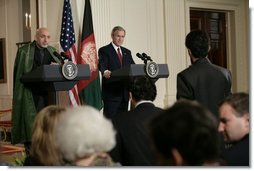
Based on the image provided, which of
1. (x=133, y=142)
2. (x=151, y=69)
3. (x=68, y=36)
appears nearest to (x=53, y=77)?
(x=151, y=69)

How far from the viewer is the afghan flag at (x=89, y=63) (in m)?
4.62

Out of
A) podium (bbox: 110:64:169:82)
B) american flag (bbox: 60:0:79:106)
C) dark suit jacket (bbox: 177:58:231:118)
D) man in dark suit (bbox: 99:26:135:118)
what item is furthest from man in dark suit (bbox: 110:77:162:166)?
american flag (bbox: 60:0:79:106)

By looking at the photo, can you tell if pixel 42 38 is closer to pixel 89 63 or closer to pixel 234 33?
pixel 89 63

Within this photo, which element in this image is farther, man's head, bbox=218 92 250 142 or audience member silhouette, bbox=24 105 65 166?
man's head, bbox=218 92 250 142

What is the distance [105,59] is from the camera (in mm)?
4402

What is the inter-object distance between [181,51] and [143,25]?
53 cm

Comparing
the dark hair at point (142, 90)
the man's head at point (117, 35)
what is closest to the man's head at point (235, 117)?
the dark hair at point (142, 90)

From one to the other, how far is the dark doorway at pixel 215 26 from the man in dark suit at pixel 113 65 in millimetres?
943

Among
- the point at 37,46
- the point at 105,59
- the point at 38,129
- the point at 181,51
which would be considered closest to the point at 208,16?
the point at 181,51

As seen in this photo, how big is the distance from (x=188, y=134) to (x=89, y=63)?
3637 millimetres

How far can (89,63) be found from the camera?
4703 mm

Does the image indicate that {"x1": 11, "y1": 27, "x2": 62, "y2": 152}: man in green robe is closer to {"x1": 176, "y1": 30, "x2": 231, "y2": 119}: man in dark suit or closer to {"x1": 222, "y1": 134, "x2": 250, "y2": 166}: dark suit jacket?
{"x1": 176, "y1": 30, "x2": 231, "y2": 119}: man in dark suit

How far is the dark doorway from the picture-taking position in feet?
15.7

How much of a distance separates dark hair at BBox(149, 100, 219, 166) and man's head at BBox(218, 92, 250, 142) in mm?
628
